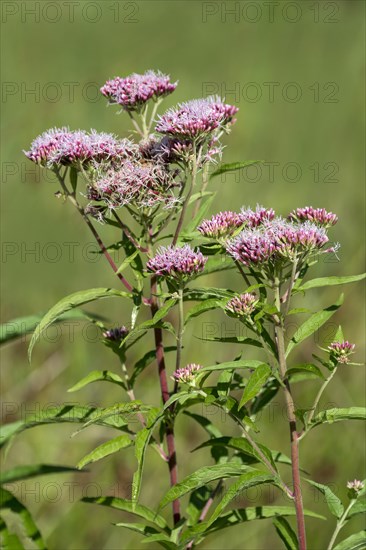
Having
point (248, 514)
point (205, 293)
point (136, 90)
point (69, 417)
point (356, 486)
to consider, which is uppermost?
point (136, 90)

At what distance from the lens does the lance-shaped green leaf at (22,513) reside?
2846 millimetres

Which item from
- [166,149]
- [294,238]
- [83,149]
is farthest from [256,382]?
[83,149]

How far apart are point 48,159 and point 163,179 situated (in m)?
0.47

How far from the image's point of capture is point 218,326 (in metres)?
6.03

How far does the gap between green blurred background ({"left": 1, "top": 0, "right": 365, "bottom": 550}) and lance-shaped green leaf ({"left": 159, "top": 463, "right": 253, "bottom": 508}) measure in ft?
5.01

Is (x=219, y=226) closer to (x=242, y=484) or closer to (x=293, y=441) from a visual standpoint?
(x=293, y=441)

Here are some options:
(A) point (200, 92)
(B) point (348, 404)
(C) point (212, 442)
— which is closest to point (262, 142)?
(A) point (200, 92)

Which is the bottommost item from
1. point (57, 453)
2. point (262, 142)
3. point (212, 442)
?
point (57, 453)

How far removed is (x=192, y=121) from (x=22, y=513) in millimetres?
1521

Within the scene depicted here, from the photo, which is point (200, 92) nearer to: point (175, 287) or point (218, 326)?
point (218, 326)

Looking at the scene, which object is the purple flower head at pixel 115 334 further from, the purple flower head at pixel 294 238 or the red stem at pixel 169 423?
the purple flower head at pixel 294 238

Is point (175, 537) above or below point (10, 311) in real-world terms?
below

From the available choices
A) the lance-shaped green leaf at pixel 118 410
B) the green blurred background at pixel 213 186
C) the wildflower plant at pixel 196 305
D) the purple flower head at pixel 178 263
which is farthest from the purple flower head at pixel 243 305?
the green blurred background at pixel 213 186

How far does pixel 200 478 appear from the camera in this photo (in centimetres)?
246
